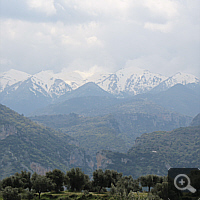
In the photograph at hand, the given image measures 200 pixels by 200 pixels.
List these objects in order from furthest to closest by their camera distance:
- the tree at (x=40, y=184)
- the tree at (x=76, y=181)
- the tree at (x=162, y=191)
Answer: the tree at (x=76, y=181) < the tree at (x=40, y=184) < the tree at (x=162, y=191)

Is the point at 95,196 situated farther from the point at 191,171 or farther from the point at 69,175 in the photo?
the point at 191,171

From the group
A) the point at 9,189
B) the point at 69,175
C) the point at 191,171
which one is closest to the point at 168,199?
the point at 191,171

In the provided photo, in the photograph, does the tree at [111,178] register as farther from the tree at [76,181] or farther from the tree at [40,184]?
the tree at [40,184]

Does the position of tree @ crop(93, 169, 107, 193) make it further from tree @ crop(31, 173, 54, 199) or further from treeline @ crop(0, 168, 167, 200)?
tree @ crop(31, 173, 54, 199)

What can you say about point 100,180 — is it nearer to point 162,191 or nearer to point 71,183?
point 71,183

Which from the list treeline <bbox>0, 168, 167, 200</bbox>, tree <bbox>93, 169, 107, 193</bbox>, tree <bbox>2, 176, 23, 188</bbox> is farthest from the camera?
tree <bbox>93, 169, 107, 193</bbox>

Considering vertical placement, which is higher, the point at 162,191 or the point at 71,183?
the point at 71,183

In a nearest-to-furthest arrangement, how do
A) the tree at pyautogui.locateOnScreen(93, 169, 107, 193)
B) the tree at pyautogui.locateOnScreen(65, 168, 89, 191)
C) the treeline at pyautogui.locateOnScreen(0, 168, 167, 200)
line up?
1. the treeline at pyautogui.locateOnScreen(0, 168, 167, 200)
2. the tree at pyautogui.locateOnScreen(65, 168, 89, 191)
3. the tree at pyautogui.locateOnScreen(93, 169, 107, 193)

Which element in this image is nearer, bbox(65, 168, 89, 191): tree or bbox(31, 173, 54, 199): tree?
bbox(31, 173, 54, 199): tree

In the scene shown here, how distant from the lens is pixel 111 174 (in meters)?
156

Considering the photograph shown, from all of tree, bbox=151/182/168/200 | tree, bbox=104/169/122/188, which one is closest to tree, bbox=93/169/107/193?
tree, bbox=104/169/122/188

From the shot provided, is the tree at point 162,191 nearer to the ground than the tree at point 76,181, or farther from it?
nearer to the ground

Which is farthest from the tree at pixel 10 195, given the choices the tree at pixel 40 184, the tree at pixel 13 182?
the tree at pixel 13 182

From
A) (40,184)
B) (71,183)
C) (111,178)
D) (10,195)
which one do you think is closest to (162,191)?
(40,184)
